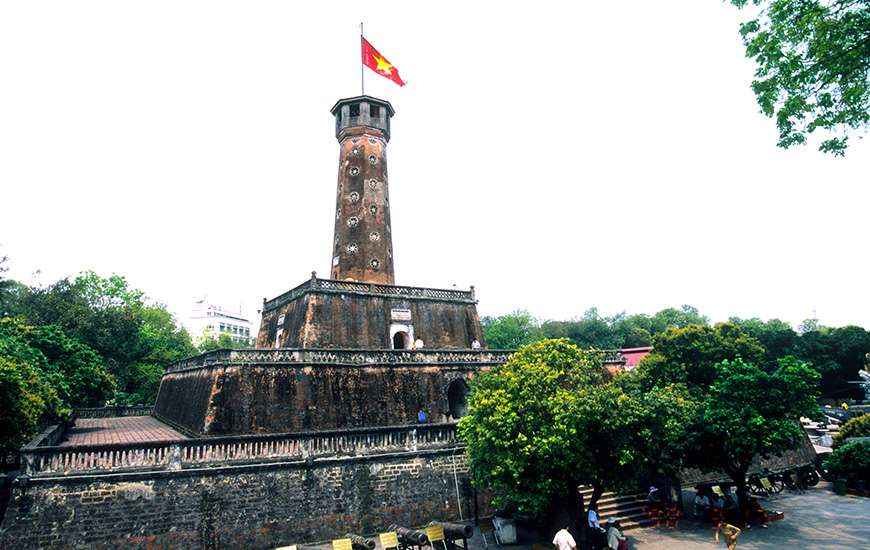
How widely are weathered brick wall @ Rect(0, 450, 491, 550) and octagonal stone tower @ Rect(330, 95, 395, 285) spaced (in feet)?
41.0

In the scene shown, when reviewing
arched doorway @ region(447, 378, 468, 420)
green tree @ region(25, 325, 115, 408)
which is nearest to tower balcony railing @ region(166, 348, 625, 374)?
arched doorway @ region(447, 378, 468, 420)

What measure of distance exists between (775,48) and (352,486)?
15.1 meters

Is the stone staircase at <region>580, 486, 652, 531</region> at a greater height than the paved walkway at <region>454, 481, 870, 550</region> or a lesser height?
greater

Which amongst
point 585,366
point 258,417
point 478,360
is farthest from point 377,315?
point 585,366

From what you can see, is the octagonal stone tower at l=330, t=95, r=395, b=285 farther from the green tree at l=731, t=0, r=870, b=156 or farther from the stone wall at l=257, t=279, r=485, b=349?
the green tree at l=731, t=0, r=870, b=156

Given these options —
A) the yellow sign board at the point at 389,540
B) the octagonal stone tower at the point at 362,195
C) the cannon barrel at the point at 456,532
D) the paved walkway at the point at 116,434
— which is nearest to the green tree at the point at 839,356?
the octagonal stone tower at the point at 362,195

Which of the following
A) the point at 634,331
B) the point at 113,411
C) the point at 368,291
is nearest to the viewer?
the point at 368,291

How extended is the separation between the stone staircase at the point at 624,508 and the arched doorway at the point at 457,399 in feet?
21.3

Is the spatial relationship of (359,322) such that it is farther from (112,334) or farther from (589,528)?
(112,334)

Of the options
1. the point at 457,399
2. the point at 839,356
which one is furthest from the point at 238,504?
the point at 839,356

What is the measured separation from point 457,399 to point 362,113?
56.0 feet

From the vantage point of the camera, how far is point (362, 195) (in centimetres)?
2739

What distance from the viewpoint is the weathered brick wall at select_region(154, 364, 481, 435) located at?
1672 centimetres

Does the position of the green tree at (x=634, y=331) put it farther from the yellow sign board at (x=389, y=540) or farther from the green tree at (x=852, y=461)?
the yellow sign board at (x=389, y=540)
